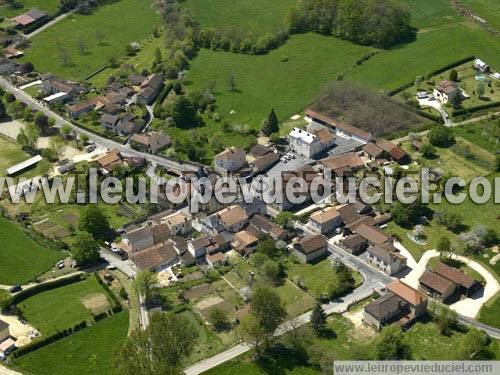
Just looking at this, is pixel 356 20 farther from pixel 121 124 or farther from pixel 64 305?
pixel 64 305

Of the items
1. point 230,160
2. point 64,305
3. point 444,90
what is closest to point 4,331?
point 64,305

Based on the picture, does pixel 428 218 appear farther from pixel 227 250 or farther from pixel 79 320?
pixel 79 320

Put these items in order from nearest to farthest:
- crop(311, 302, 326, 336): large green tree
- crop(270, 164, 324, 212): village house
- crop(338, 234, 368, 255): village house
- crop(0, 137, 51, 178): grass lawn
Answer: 1. crop(311, 302, 326, 336): large green tree
2. crop(338, 234, 368, 255): village house
3. crop(270, 164, 324, 212): village house
4. crop(0, 137, 51, 178): grass lawn

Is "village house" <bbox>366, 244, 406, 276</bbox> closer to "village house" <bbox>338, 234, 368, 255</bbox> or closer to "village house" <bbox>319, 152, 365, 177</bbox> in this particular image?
"village house" <bbox>338, 234, 368, 255</bbox>

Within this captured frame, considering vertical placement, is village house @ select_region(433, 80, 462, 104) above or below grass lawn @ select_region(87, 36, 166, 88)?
above

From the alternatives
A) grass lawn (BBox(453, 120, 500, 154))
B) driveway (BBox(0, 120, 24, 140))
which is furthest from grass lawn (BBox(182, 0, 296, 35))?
grass lawn (BBox(453, 120, 500, 154))

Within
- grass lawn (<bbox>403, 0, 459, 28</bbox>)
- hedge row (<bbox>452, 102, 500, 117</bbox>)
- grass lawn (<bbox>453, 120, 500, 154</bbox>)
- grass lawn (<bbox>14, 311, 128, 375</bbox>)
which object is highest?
grass lawn (<bbox>403, 0, 459, 28</bbox>)

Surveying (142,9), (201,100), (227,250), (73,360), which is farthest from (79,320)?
(142,9)
